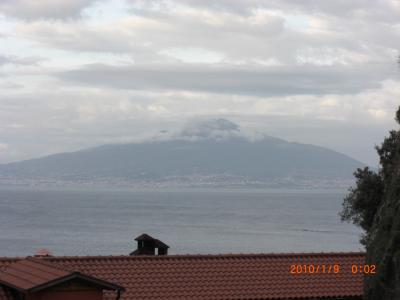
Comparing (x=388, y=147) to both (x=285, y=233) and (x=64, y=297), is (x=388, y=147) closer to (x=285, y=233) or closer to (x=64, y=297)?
(x=64, y=297)

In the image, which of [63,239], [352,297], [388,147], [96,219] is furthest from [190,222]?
[352,297]

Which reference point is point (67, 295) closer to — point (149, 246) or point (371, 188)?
point (149, 246)

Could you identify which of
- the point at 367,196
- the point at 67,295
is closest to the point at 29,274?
the point at 67,295

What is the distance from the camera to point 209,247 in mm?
101812

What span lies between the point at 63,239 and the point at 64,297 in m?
92.1

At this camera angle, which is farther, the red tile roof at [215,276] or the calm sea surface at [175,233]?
the calm sea surface at [175,233]

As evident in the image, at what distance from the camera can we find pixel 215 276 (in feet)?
82.9

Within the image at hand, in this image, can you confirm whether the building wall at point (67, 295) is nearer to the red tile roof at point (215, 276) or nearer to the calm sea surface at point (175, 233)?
the red tile roof at point (215, 276)

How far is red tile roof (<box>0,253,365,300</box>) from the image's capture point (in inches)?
946

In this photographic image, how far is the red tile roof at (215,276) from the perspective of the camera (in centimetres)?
2403
